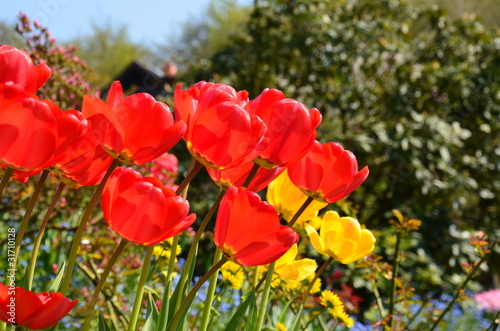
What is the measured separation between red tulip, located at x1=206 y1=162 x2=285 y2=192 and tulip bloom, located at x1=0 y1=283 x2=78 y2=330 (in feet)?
0.86

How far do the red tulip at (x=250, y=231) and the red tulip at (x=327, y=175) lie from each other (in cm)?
15

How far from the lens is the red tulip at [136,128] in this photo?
2.37 ft

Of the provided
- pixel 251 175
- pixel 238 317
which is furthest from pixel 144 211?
pixel 238 317

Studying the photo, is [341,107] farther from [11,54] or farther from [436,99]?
[11,54]

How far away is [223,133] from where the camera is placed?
74cm

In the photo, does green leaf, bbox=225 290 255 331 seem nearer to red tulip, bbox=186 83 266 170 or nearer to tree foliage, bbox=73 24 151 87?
red tulip, bbox=186 83 266 170

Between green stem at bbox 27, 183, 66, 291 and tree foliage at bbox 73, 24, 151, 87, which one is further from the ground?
green stem at bbox 27, 183, 66, 291

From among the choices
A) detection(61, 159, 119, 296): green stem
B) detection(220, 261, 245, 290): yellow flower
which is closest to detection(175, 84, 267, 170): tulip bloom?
detection(61, 159, 119, 296): green stem

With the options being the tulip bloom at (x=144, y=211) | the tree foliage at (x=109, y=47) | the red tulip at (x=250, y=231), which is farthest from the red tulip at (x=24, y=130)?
the tree foliage at (x=109, y=47)

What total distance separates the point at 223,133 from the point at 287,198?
1.12 feet

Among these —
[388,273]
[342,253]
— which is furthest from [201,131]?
[388,273]

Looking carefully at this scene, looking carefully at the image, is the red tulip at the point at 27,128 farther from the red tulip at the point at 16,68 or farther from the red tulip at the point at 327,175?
the red tulip at the point at 327,175

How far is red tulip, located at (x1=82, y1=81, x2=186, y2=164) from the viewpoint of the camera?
0.72m

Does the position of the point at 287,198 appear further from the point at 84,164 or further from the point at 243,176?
the point at 84,164
